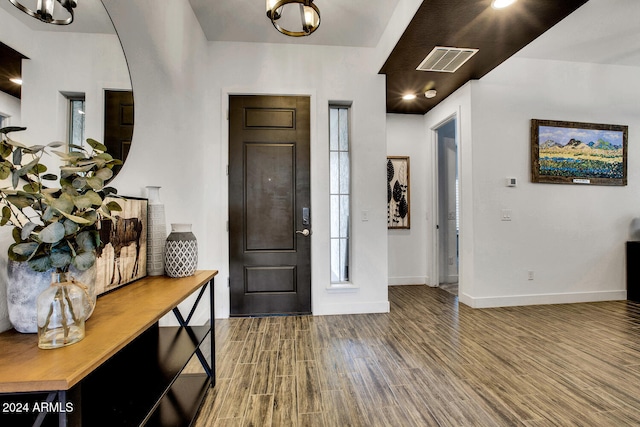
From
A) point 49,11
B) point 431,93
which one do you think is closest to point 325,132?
point 431,93

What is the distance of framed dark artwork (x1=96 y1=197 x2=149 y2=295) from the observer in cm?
132

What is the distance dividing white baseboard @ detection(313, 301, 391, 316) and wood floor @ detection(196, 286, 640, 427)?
8 centimetres

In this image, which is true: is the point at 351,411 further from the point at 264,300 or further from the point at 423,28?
the point at 423,28

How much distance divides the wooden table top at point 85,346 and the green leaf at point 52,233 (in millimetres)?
288

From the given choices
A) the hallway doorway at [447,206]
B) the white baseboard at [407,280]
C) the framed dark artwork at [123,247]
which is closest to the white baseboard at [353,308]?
the white baseboard at [407,280]

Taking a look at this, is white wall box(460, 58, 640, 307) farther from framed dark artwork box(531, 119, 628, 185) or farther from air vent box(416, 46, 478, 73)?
air vent box(416, 46, 478, 73)

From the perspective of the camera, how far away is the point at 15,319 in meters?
0.88

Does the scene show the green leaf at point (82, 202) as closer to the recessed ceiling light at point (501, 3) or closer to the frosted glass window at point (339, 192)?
the frosted glass window at point (339, 192)

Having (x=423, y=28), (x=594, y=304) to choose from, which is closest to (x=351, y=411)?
(x=423, y=28)

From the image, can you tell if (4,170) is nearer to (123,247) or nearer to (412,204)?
(123,247)

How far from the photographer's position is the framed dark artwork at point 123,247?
1.32m

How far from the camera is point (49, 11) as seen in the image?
1.03 meters

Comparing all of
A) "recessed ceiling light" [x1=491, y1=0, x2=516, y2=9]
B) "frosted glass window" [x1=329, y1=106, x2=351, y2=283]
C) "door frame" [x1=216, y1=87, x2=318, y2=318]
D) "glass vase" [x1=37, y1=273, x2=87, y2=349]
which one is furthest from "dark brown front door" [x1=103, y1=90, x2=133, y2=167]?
"recessed ceiling light" [x1=491, y1=0, x2=516, y2=9]

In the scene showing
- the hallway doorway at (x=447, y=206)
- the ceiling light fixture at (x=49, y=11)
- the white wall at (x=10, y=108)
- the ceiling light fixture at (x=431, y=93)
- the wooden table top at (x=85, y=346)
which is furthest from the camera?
the hallway doorway at (x=447, y=206)
